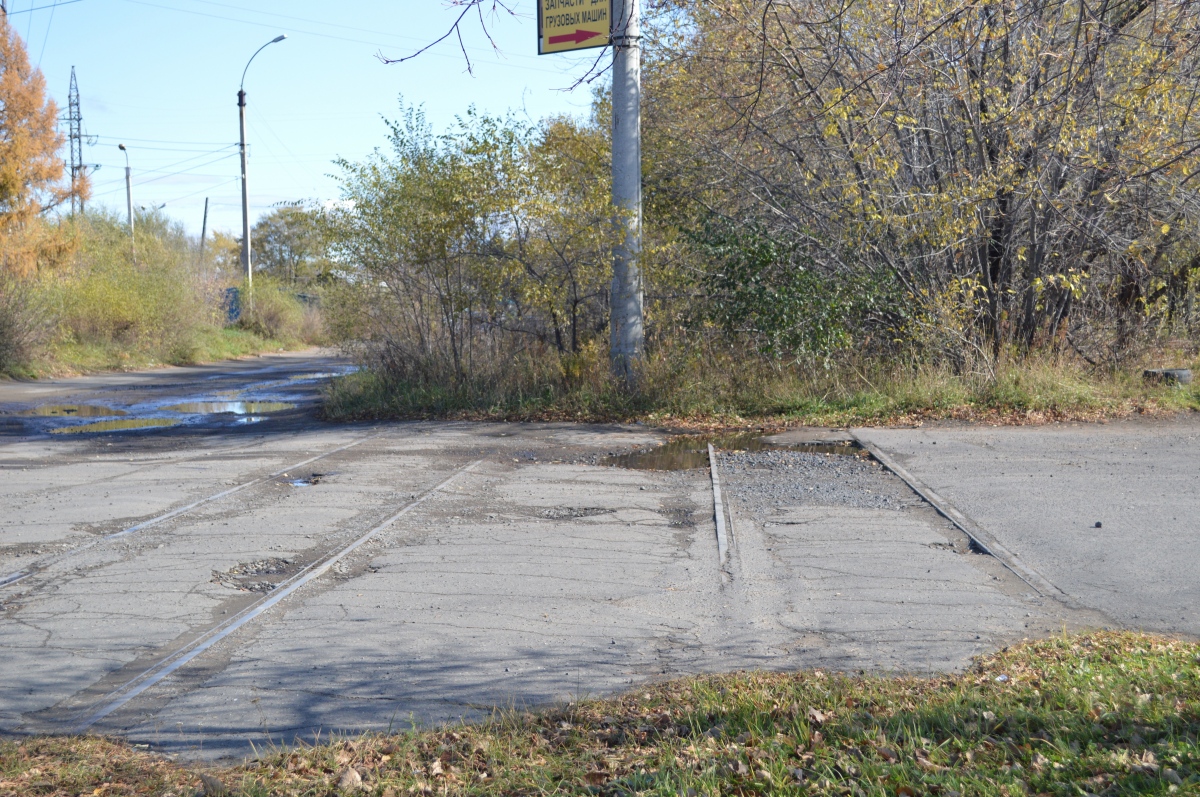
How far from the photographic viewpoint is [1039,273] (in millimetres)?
16125

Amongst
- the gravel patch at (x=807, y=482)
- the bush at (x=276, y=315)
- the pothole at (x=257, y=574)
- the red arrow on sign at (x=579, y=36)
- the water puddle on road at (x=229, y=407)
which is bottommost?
the pothole at (x=257, y=574)

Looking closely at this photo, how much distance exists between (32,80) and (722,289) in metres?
23.8

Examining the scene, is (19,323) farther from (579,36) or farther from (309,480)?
(309,480)

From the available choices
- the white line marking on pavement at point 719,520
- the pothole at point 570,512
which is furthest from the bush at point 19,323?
the pothole at point 570,512

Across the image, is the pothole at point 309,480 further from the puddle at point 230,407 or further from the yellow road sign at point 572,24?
the puddle at point 230,407

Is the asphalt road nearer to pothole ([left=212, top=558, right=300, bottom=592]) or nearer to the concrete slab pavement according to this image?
pothole ([left=212, top=558, right=300, bottom=592])

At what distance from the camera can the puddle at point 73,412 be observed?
18453mm

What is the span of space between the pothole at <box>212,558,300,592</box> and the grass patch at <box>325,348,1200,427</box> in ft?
27.8

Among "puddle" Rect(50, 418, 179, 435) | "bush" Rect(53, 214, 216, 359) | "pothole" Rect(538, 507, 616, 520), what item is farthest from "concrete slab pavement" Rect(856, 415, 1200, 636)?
"bush" Rect(53, 214, 216, 359)

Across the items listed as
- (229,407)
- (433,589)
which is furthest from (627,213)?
(433,589)

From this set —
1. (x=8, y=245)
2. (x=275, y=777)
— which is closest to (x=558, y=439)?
(x=275, y=777)

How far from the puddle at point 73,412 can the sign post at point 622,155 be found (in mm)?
9829

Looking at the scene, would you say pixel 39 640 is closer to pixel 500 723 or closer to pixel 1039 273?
pixel 500 723

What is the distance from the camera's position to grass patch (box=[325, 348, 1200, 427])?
14.9m
